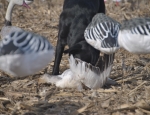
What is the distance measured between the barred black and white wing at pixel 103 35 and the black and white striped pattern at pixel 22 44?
4.22 feet

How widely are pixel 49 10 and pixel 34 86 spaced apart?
5.54m

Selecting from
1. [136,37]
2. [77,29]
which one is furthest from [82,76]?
[77,29]

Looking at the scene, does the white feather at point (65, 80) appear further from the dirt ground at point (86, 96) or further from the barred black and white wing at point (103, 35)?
the barred black and white wing at point (103, 35)

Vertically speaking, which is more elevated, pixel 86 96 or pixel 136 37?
pixel 136 37

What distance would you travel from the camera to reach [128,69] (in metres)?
6.73

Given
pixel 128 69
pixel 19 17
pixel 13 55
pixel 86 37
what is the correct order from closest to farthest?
pixel 13 55, pixel 86 37, pixel 128 69, pixel 19 17

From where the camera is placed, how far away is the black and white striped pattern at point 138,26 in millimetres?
5250

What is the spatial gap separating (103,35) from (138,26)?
0.45 meters

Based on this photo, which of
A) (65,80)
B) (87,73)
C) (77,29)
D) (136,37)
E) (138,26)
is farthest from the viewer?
(77,29)

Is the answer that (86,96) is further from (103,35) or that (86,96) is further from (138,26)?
(138,26)

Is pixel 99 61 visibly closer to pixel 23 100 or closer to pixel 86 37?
pixel 86 37

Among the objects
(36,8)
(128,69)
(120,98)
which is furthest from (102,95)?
(36,8)

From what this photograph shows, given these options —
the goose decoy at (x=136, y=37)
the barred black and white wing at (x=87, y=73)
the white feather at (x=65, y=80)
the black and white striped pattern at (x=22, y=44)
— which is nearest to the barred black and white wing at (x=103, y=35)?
the goose decoy at (x=136, y=37)

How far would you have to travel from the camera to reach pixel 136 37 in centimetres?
519
